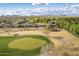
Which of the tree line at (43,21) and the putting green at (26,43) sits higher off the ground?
the tree line at (43,21)

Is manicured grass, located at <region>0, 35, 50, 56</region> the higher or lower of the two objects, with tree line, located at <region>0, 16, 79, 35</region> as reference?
lower

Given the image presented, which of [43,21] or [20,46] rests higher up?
[43,21]

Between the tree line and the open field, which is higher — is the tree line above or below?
above

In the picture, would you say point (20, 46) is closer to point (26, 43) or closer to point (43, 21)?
point (26, 43)

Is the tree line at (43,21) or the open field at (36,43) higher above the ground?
the tree line at (43,21)

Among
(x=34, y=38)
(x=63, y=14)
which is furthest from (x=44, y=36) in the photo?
(x=63, y=14)

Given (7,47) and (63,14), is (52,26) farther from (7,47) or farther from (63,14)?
(7,47)

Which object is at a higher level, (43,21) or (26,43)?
(43,21)

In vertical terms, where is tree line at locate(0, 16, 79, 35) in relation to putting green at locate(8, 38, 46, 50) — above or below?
above

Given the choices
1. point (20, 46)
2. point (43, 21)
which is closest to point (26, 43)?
point (20, 46)
